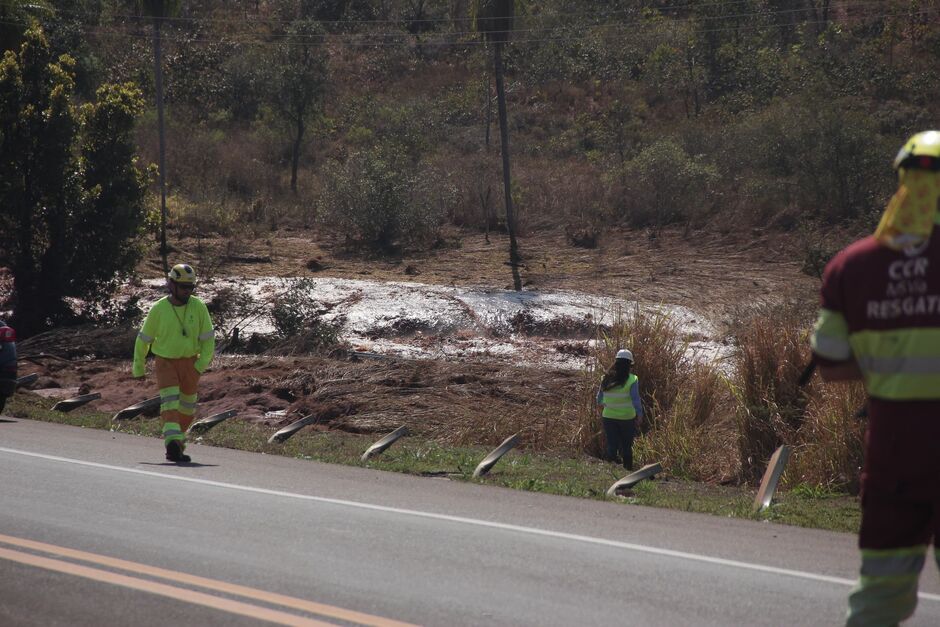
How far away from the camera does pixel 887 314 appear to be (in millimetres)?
3859

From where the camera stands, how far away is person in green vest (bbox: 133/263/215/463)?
1114cm

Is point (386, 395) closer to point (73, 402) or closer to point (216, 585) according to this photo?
point (73, 402)

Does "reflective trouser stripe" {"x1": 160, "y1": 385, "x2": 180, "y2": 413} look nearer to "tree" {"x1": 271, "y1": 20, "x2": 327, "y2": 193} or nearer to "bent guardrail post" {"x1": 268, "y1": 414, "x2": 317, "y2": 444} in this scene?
"bent guardrail post" {"x1": 268, "y1": 414, "x2": 317, "y2": 444}

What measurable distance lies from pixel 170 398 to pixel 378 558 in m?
4.99

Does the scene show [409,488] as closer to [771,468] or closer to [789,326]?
[771,468]

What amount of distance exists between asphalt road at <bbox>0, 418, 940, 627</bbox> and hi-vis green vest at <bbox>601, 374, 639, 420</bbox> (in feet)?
10.4

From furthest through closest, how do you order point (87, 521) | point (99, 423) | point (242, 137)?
point (242, 137)
point (99, 423)
point (87, 521)

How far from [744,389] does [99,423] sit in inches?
A: 328

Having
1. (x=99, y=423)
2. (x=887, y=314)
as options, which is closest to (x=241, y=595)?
(x=887, y=314)

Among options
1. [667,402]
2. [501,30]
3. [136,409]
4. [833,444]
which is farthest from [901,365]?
[501,30]

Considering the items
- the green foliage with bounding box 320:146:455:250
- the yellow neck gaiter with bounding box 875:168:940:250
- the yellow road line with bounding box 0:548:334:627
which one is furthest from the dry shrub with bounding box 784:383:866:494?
the green foliage with bounding box 320:146:455:250

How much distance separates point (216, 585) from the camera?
247 inches

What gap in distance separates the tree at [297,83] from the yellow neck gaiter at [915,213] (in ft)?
132

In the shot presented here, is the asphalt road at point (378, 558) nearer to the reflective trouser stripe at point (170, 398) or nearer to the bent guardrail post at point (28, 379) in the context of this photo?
the reflective trouser stripe at point (170, 398)
